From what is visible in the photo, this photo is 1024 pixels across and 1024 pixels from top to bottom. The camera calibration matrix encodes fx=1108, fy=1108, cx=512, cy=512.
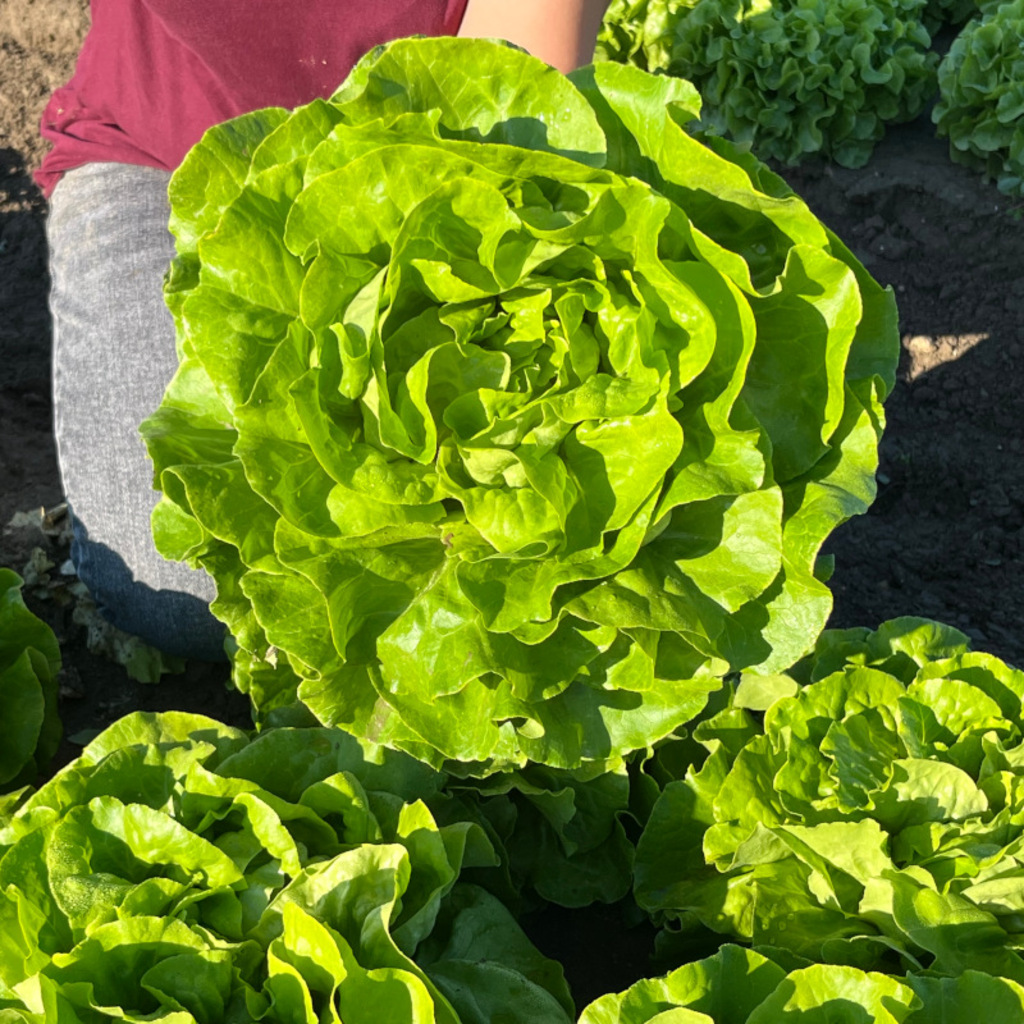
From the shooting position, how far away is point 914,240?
4.44 meters

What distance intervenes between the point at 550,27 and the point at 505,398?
1400mm

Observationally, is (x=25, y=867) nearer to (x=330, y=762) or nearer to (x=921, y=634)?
(x=330, y=762)

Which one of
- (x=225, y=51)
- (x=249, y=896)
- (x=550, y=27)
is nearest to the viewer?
(x=249, y=896)

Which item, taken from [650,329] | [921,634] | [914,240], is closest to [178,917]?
[650,329]

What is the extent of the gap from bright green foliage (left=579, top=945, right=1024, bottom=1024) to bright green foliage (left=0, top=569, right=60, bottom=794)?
1.42 m

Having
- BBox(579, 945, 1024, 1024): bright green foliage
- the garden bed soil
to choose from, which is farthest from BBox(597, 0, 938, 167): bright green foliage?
BBox(579, 945, 1024, 1024): bright green foliage

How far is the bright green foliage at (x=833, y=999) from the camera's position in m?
1.52

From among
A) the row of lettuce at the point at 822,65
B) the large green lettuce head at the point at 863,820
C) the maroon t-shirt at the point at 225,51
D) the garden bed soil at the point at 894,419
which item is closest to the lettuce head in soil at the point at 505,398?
the large green lettuce head at the point at 863,820

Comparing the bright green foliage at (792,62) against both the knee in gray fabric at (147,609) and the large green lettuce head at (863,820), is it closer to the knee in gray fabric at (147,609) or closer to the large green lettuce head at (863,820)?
the knee in gray fabric at (147,609)

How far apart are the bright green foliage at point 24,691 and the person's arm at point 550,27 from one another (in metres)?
1.66

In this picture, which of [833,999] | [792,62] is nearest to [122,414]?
[833,999]

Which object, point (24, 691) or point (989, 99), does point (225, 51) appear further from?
point (989, 99)

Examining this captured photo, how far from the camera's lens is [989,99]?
4770mm

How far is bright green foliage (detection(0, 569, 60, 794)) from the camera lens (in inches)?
92.5
